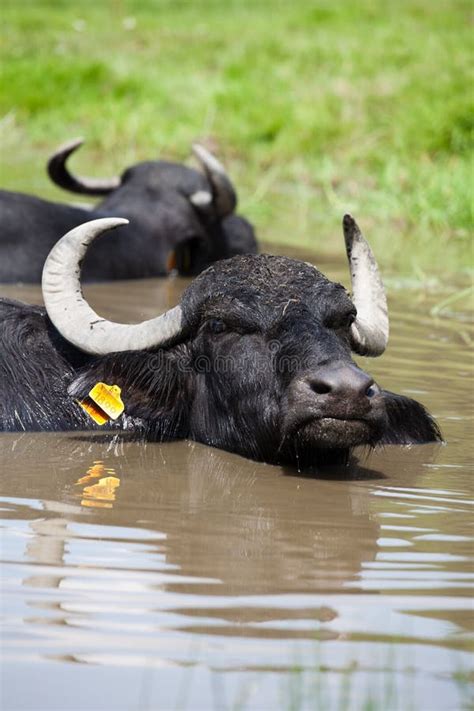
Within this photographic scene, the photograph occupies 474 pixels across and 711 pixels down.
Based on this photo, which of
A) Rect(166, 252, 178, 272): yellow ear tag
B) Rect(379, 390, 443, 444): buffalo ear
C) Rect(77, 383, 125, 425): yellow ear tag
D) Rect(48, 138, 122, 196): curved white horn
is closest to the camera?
Rect(77, 383, 125, 425): yellow ear tag

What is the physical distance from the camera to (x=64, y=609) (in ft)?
10.8

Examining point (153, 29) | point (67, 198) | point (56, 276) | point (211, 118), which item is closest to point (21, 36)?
point (153, 29)

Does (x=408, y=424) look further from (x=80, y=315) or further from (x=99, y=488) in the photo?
(x=99, y=488)

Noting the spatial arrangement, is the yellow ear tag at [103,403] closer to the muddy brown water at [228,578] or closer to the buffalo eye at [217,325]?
the muddy brown water at [228,578]

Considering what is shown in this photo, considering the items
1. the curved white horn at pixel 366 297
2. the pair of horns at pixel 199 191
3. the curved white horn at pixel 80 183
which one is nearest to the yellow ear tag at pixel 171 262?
the pair of horns at pixel 199 191

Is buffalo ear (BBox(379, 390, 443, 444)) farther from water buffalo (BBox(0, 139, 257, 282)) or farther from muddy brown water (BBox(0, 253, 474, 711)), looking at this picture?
water buffalo (BBox(0, 139, 257, 282))

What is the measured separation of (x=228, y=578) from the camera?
363 centimetres

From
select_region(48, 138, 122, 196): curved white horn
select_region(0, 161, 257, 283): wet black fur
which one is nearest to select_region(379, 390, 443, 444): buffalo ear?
select_region(0, 161, 257, 283): wet black fur

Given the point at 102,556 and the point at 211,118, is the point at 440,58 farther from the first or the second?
the point at 102,556

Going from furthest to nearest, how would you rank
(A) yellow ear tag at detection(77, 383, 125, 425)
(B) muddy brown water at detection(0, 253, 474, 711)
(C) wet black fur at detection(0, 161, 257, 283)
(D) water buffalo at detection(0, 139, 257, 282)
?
(D) water buffalo at detection(0, 139, 257, 282) < (C) wet black fur at detection(0, 161, 257, 283) < (A) yellow ear tag at detection(77, 383, 125, 425) < (B) muddy brown water at detection(0, 253, 474, 711)

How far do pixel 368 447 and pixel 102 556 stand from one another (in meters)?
2.04

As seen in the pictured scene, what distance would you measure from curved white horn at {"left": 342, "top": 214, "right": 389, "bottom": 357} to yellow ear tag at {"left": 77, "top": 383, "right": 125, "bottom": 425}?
3.31 ft

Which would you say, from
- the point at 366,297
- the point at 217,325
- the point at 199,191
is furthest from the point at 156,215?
the point at 217,325

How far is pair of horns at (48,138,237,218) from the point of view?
34.9 feet
